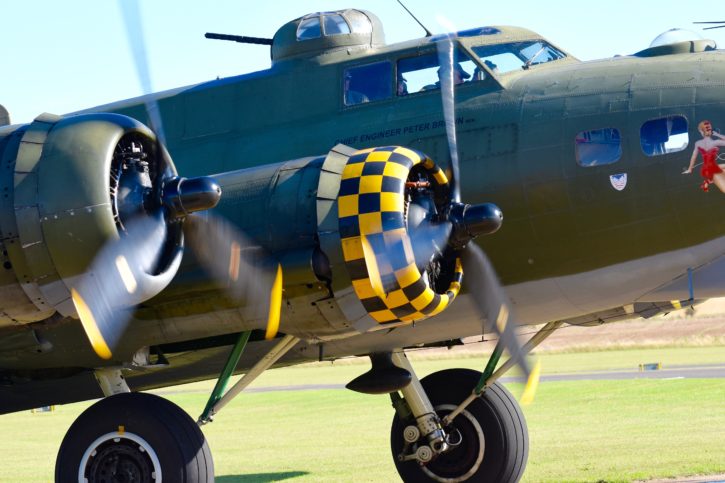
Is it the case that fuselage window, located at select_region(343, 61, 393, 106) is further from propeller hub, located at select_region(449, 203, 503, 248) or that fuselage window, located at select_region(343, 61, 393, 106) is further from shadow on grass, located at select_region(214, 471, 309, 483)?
shadow on grass, located at select_region(214, 471, 309, 483)

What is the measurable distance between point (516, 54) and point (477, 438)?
4.35 metres

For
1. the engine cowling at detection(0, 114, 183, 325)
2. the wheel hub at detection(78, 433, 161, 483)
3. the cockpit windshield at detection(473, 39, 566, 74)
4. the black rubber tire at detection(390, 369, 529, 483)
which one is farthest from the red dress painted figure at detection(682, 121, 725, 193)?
the wheel hub at detection(78, 433, 161, 483)

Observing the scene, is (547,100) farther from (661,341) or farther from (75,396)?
(661,341)

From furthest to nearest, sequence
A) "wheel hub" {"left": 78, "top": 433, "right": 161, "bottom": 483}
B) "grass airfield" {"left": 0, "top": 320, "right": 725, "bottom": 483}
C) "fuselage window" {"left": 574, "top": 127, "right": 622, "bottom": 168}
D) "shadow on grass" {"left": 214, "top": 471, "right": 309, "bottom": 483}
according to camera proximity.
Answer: "shadow on grass" {"left": 214, "top": 471, "right": 309, "bottom": 483} → "grass airfield" {"left": 0, "top": 320, "right": 725, "bottom": 483} → "fuselage window" {"left": 574, "top": 127, "right": 622, "bottom": 168} → "wheel hub" {"left": 78, "top": 433, "right": 161, "bottom": 483}

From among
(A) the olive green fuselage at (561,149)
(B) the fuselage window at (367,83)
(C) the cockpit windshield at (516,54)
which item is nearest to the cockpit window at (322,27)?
(B) the fuselage window at (367,83)

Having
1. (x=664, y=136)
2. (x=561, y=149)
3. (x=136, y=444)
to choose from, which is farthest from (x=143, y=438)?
(x=664, y=136)

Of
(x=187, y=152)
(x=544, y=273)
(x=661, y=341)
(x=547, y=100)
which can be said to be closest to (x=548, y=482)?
(x=544, y=273)

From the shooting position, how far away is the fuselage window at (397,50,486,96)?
12.0 m

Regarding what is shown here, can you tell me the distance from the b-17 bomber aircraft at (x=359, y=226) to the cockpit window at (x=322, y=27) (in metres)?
0.02

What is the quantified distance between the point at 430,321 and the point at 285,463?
7.89 metres

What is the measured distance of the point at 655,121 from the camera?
10828 millimetres

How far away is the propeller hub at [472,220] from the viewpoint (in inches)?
391

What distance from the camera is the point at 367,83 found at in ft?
40.1

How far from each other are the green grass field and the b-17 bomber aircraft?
1648mm
